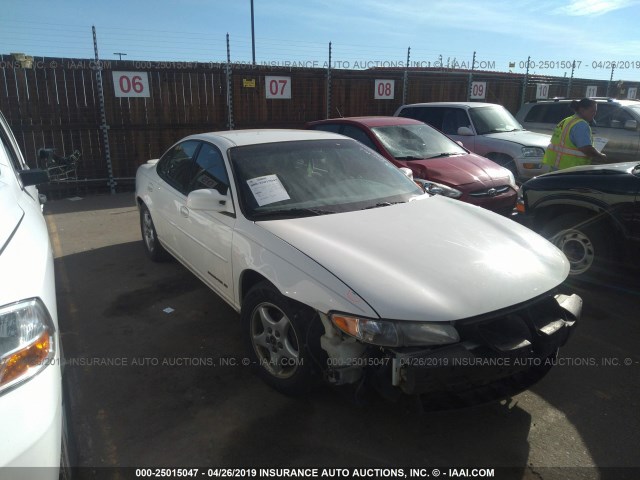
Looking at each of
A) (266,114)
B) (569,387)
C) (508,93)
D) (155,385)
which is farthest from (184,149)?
(508,93)

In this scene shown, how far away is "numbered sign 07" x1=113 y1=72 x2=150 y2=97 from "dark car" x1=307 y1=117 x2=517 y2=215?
434 centimetres

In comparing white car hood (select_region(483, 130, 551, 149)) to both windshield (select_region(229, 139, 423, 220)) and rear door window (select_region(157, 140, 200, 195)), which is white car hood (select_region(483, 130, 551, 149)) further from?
rear door window (select_region(157, 140, 200, 195))

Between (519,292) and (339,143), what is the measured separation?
2.16 meters

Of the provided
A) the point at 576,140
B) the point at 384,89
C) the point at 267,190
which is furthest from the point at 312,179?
the point at 384,89

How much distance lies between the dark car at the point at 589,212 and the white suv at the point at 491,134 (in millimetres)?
3203

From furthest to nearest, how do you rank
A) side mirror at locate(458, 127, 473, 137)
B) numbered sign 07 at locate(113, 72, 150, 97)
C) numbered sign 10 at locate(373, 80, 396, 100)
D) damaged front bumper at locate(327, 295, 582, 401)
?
numbered sign 10 at locate(373, 80, 396, 100) < numbered sign 07 at locate(113, 72, 150, 97) < side mirror at locate(458, 127, 473, 137) < damaged front bumper at locate(327, 295, 582, 401)

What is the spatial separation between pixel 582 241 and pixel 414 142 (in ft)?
9.41

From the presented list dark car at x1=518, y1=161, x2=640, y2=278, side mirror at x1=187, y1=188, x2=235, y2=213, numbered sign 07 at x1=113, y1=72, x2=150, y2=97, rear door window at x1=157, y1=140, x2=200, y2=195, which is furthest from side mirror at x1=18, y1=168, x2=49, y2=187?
numbered sign 07 at x1=113, y1=72, x2=150, y2=97

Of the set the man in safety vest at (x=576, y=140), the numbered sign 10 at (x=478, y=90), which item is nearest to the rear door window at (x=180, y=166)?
the man in safety vest at (x=576, y=140)

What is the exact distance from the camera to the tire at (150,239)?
5196 mm

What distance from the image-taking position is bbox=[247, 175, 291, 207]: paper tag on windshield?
10.7 ft

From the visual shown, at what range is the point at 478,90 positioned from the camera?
13367 millimetres

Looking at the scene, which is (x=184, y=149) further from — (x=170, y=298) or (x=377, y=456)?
(x=377, y=456)

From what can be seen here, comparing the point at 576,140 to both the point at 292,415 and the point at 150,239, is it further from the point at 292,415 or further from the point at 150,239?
the point at 150,239
